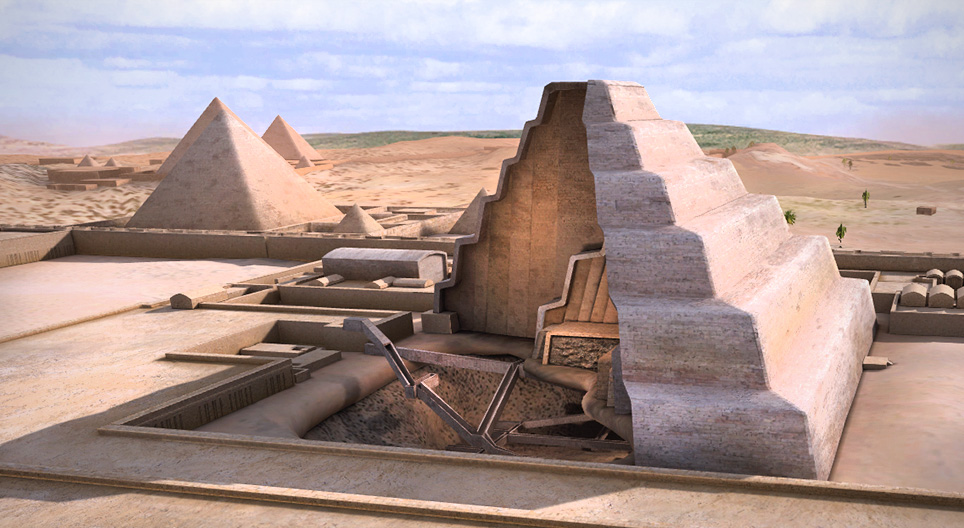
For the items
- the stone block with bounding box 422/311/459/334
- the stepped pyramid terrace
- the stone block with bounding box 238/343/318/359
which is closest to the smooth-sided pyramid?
the stepped pyramid terrace

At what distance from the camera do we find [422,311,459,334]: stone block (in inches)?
407

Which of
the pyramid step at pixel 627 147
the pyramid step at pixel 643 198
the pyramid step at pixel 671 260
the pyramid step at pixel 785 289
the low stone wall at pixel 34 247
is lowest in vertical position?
the low stone wall at pixel 34 247

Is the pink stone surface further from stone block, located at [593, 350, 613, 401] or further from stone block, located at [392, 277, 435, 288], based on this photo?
stone block, located at [593, 350, 613, 401]

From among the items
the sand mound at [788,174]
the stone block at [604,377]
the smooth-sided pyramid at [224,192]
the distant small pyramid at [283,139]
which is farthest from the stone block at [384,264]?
the distant small pyramid at [283,139]

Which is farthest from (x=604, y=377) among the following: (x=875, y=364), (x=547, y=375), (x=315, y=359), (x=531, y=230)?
(x=315, y=359)

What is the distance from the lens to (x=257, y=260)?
1675 cm

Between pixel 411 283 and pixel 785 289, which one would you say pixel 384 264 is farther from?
pixel 785 289

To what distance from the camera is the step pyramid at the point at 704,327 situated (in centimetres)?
552

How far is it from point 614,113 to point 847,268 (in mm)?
7029

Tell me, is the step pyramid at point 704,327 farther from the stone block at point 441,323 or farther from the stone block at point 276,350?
the stone block at point 276,350

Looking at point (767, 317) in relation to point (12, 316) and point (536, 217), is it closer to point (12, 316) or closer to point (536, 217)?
point (536, 217)

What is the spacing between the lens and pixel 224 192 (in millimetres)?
19703

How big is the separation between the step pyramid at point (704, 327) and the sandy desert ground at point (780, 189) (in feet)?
46.6

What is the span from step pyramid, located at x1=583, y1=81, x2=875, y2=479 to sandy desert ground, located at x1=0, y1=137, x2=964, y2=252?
14.2 metres
